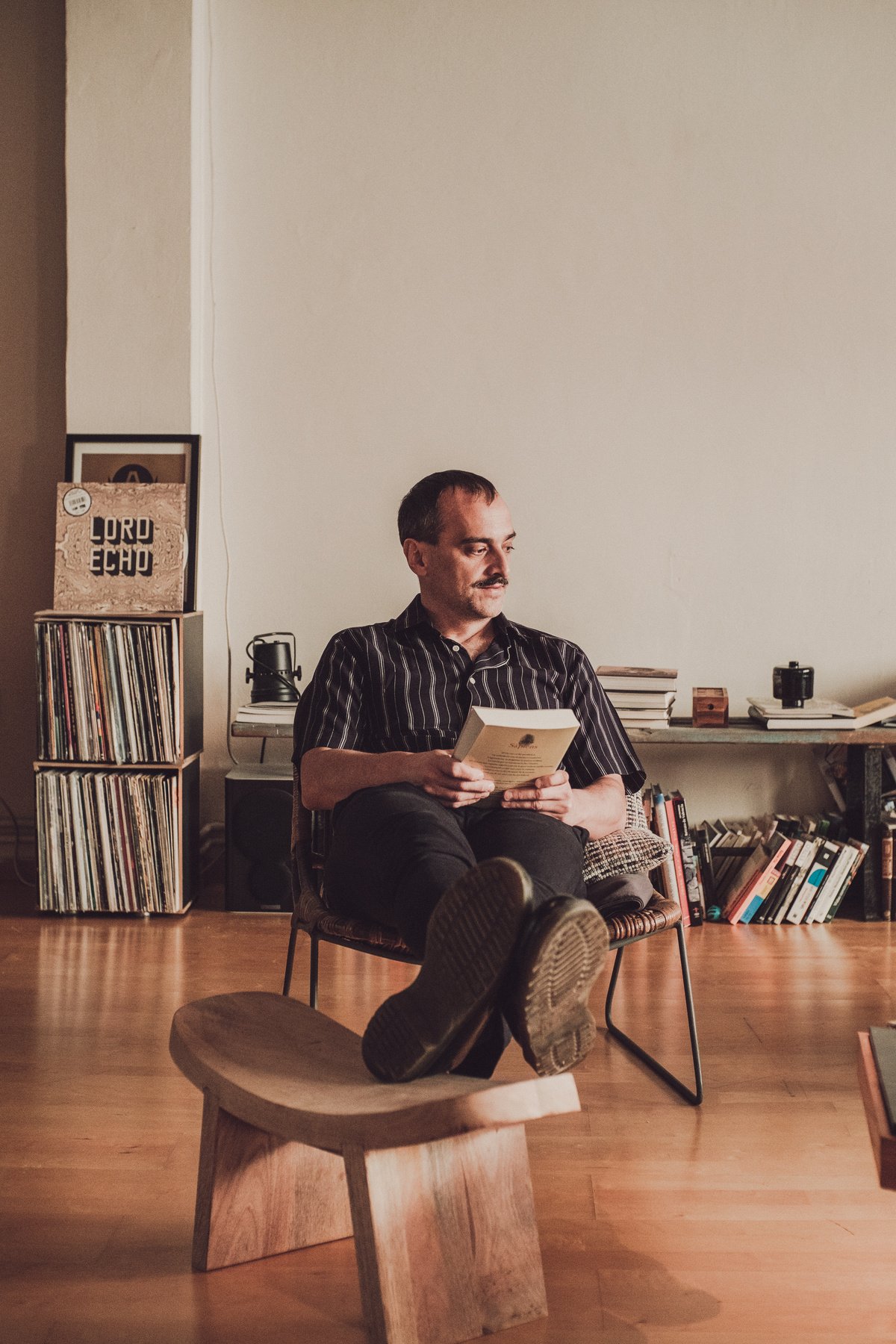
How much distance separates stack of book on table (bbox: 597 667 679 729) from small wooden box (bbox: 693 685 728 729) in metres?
0.09

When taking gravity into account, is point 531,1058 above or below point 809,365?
below

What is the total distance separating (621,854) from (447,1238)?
96 centimetres

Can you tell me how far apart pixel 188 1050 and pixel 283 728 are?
192 cm

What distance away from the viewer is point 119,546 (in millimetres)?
3521

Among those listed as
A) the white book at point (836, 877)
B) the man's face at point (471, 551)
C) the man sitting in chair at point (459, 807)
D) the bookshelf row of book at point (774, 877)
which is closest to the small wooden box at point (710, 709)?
the bookshelf row of book at point (774, 877)

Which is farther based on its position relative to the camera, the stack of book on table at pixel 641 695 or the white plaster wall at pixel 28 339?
the white plaster wall at pixel 28 339

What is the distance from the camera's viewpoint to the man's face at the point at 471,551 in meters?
2.27

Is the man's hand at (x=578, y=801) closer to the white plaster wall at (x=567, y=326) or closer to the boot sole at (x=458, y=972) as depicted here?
the boot sole at (x=458, y=972)

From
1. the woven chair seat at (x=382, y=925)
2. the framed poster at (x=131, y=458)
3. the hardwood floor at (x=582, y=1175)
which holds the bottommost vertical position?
the hardwood floor at (x=582, y=1175)

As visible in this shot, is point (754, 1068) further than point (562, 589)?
No

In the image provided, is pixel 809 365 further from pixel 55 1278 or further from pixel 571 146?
pixel 55 1278

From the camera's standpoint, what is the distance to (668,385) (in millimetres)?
3779

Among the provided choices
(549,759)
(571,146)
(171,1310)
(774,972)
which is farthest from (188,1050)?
(571,146)

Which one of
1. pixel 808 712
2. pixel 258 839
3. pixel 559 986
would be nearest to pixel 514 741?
pixel 559 986
